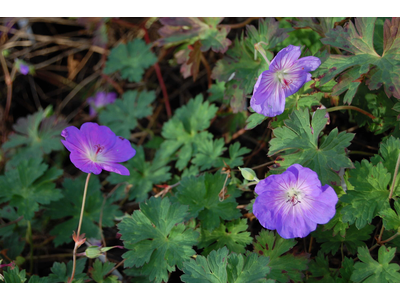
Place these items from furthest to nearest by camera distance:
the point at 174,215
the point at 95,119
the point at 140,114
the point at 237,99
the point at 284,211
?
the point at 95,119 → the point at 140,114 → the point at 237,99 → the point at 174,215 → the point at 284,211

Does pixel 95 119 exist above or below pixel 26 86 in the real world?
below

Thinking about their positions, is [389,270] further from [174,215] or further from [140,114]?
[140,114]

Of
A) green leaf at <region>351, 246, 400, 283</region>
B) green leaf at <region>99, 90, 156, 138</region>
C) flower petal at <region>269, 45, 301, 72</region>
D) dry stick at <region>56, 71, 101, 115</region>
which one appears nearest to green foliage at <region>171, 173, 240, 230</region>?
green leaf at <region>351, 246, 400, 283</region>

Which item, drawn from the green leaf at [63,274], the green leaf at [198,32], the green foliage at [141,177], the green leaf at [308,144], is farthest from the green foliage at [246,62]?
the green leaf at [63,274]

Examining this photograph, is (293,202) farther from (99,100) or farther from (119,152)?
(99,100)

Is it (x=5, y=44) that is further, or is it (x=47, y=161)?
(x=5, y=44)

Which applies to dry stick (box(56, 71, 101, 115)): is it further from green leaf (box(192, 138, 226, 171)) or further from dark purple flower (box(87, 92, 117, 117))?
green leaf (box(192, 138, 226, 171))

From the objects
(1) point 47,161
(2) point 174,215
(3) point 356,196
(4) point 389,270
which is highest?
(3) point 356,196

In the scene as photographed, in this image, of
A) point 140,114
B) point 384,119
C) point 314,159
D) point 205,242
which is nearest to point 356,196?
point 314,159
